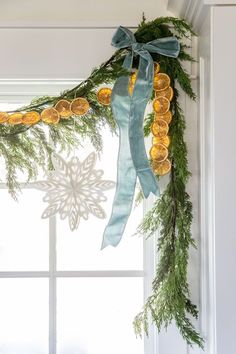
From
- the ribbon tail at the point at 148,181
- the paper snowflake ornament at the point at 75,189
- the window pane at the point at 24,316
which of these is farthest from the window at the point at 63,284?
the ribbon tail at the point at 148,181

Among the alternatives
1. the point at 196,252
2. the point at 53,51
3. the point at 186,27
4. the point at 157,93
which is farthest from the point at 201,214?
the point at 53,51

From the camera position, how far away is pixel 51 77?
977 mm

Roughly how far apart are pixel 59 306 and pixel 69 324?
2.4 inches

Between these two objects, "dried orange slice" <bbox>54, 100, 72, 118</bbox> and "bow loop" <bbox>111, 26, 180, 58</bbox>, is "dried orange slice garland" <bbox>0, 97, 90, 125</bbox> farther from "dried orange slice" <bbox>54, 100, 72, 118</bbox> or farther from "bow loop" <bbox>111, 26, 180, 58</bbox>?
"bow loop" <bbox>111, 26, 180, 58</bbox>

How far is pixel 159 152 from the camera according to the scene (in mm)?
894

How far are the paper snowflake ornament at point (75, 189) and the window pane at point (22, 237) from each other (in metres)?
0.15

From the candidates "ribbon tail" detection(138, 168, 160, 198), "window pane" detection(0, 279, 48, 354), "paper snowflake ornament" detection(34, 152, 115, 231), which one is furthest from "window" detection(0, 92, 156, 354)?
"ribbon tail" detection(138, 168, 160, 198)

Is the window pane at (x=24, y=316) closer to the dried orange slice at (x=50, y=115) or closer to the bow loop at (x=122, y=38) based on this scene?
the dried orange slice at (x=50, y=115)

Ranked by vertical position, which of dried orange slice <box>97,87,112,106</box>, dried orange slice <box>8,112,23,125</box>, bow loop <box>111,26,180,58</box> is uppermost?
bow loop <box>111,26,180,58</box>

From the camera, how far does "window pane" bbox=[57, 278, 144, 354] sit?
3.58 feet

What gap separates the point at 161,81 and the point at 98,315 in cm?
68

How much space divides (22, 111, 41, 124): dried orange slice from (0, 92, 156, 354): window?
Result: 182mm

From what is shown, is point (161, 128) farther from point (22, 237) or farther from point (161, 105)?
point (22, 237)

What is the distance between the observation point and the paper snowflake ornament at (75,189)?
94 centimetres
